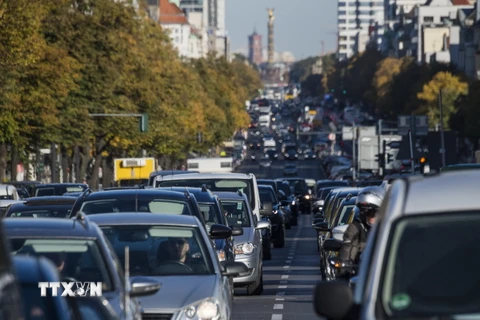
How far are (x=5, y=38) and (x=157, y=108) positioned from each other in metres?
35.8

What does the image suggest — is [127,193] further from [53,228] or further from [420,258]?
[420,258]

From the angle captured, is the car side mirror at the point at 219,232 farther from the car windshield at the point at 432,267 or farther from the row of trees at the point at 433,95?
the row of trees at the point at 433,95

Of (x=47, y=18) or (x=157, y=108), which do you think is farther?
(x=157, y=108)

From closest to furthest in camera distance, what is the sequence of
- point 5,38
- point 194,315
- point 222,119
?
point 194,315 → point 5,38 → point 222,119

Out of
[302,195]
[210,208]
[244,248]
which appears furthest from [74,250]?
[302,195]

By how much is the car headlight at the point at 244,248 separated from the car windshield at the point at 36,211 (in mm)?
2525

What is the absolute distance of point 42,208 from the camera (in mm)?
21938

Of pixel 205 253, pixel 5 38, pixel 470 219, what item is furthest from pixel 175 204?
pixel 5 38

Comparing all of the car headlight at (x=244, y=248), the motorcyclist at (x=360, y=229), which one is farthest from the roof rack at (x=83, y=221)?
the car headlight at (x=244, y=248)

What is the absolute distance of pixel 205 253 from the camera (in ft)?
44.0

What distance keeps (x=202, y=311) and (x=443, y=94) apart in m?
117

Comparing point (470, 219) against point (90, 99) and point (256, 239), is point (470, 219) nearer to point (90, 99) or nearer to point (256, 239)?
point (256, 239)

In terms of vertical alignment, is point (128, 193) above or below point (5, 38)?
below

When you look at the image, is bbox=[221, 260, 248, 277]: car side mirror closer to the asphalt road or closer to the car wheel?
the asphalt road
